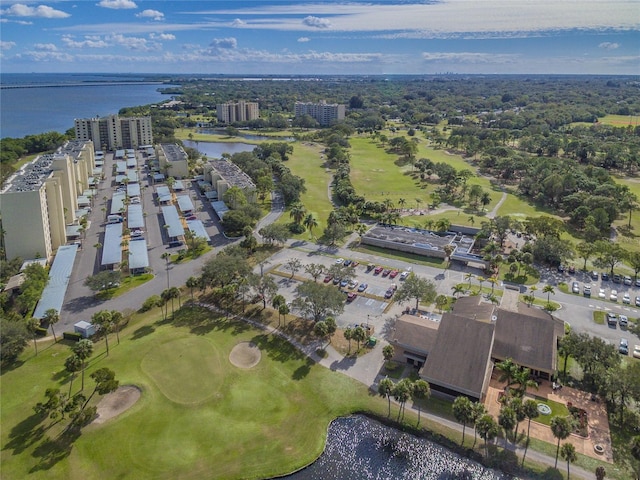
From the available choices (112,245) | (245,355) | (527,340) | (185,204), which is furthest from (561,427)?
(185,204)

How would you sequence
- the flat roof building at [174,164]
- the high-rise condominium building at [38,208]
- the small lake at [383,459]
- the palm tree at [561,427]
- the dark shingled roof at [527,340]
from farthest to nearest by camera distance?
the flat roof building at [174,164] → the high-rise condominium building at [38,208] → the dark shingled roof at [527,340] → the small lake at [383,459] → the palm tree at [561,427]

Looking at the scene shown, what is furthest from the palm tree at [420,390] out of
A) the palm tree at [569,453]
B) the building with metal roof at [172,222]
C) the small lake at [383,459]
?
the building with metal roof at [172,222]

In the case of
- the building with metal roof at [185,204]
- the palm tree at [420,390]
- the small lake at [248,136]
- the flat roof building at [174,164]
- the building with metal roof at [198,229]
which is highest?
the small lake at [248,136]

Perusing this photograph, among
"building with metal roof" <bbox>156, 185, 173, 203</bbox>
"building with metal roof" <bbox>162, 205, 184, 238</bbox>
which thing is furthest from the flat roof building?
"building with metal roof" <bbox>162, 205, 184, 238</bbox>

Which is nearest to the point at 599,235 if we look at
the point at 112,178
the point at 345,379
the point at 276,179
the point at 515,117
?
the point at 345,379

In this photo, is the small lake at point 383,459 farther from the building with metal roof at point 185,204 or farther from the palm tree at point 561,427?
the building with metal roof at point 185,204

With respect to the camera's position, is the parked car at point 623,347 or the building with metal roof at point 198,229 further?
the building with metal roof at point 198,229

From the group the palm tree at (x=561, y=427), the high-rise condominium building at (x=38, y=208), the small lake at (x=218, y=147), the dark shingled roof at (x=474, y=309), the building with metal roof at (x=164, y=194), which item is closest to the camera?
the palm tree at (x=561, y=427)
